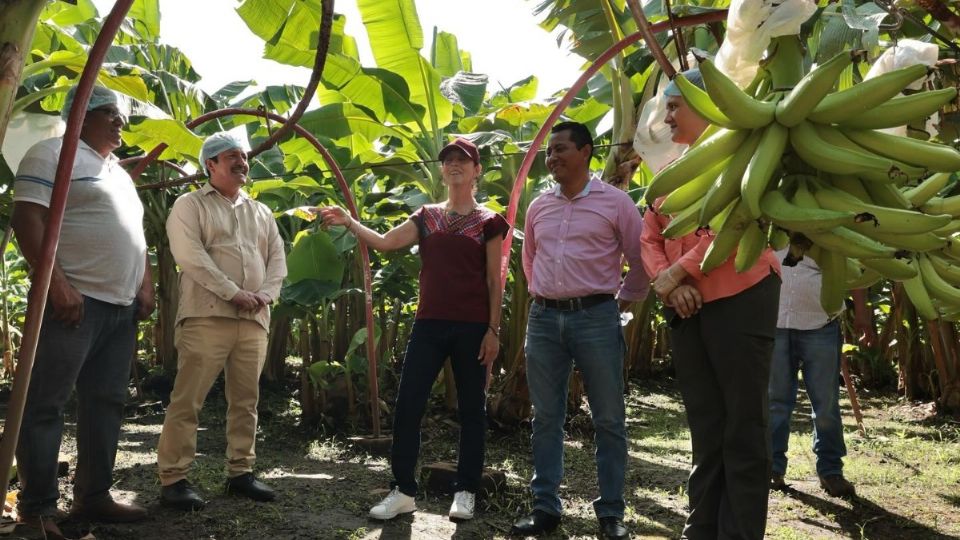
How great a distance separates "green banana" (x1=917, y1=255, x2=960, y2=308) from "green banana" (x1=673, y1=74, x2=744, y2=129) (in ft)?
2.18

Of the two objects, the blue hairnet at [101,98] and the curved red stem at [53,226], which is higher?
the blue hairnet at [101,98]

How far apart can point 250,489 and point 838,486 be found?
9.49 ft

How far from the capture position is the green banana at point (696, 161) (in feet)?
4.46

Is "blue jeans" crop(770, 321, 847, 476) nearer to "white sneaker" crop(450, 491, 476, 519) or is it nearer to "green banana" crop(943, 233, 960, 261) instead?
"white sneaker" crop(450, 491, 476, 519)

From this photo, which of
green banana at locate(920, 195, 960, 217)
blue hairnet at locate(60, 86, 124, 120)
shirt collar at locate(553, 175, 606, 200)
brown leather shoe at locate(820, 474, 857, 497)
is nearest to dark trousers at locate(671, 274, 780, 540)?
green banana at locate(920, 195, 960, 217)

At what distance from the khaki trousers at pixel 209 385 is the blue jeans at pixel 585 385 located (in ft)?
4.46

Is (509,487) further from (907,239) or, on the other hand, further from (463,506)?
Answer: (907,239)

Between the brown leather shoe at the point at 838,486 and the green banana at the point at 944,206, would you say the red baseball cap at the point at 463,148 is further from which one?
the brown leather shoe at the point at 838,486

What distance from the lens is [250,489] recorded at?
3.89 m

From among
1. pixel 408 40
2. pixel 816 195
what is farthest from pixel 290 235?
pixel 816 195

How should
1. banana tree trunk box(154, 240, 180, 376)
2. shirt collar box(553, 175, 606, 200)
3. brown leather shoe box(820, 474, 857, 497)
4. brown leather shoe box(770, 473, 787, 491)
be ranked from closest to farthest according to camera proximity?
shirt collar box(553, 175, 606, 200) < brown leather shoe box(820, 474, 857, 497) < brown leather shoe box(770, 473, 787, 491) < banana tree trunk box(154, 240, 180, 376)

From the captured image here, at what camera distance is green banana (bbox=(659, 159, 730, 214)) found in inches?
56.4

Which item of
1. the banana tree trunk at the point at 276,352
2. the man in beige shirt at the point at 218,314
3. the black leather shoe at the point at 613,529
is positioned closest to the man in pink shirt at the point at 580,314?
the black leather shoe at the point at 613,529

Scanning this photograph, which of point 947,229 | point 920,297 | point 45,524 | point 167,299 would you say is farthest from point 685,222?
point 167,299
